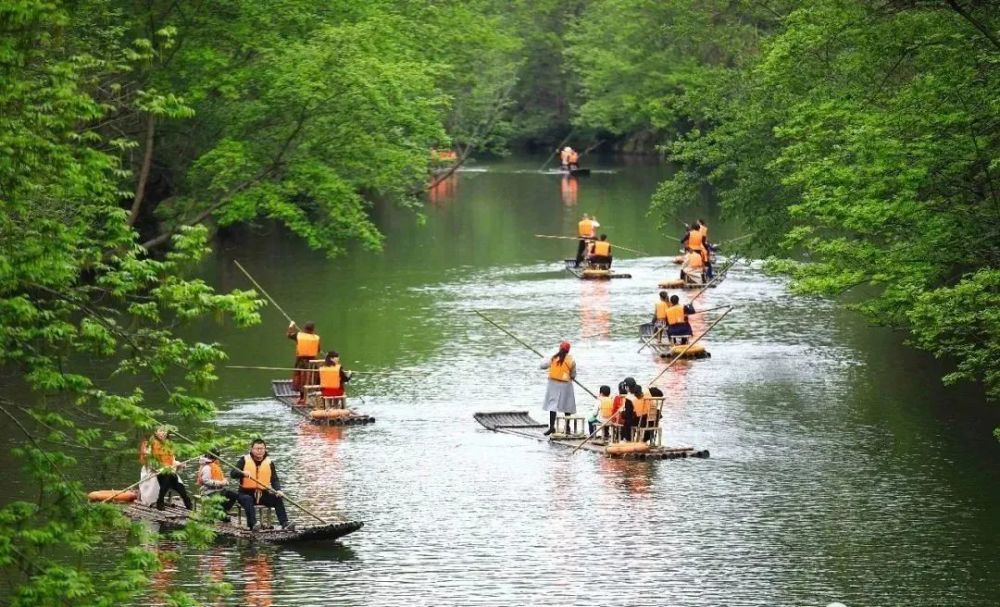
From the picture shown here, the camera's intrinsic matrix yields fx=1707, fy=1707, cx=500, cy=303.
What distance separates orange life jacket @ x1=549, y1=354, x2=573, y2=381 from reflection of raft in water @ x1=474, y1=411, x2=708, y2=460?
0.96 m

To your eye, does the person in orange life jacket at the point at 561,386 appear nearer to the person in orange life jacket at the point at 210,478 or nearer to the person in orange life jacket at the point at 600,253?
the person in orange life jacket at the point at 210,478

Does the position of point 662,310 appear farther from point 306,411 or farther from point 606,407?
point 306,411

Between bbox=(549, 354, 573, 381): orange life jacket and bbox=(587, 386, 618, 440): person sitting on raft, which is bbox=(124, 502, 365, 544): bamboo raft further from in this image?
bbox=(549, 354, 573, 381): orange life jacket

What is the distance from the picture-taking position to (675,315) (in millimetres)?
38219

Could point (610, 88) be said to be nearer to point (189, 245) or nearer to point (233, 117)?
point (233, 117)

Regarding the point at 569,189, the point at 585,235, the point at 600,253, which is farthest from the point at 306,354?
the point at 569,189

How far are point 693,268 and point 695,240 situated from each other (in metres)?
1.02

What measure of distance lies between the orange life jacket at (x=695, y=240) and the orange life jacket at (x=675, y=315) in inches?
455

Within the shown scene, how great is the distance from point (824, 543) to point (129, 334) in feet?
37.2

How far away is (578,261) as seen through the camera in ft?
176

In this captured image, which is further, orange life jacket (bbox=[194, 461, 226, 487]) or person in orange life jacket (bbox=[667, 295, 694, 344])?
person in orange life jacket (bbox=[667, 295, 694, 344])

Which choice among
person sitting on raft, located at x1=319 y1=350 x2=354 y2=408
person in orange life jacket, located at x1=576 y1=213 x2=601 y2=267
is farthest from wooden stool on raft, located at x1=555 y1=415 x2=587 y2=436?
person in orange life jacket, located at x1=576 y1=213 x2=601 y2=267

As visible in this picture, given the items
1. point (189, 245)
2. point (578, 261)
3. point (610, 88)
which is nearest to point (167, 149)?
point (578, 261)

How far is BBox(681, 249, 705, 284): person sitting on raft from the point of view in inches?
1955
